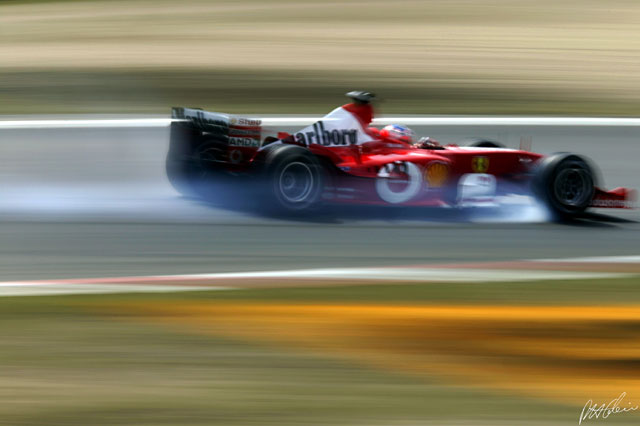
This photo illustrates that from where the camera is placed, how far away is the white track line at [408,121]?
15.5 meters

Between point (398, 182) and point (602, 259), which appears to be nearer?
point (602, 259)

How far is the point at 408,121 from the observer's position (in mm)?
16672

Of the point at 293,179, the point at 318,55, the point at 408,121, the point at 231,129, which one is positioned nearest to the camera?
the point at 293,179

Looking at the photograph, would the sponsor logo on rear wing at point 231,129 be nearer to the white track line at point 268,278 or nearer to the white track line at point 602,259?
the white track line at point 268,278

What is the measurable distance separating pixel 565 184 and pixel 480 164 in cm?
87

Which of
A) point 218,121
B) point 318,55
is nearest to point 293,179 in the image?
point 218,121

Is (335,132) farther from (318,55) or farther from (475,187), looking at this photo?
(318,55)

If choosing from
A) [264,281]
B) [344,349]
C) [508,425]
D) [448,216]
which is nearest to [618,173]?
[448,216]

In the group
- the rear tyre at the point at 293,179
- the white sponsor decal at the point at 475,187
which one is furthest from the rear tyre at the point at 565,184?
the rear tyre at the point at 293,179

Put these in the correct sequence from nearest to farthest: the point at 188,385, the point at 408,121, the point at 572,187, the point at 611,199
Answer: the point at 188,385 < the point at 572,187 < the point at 611,199 < the point at 408,121

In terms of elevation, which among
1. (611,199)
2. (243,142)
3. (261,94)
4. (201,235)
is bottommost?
(201,235)

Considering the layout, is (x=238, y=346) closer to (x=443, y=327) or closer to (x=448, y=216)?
(x=443, y=327)

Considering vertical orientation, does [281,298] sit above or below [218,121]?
below

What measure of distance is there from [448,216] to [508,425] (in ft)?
18.0
